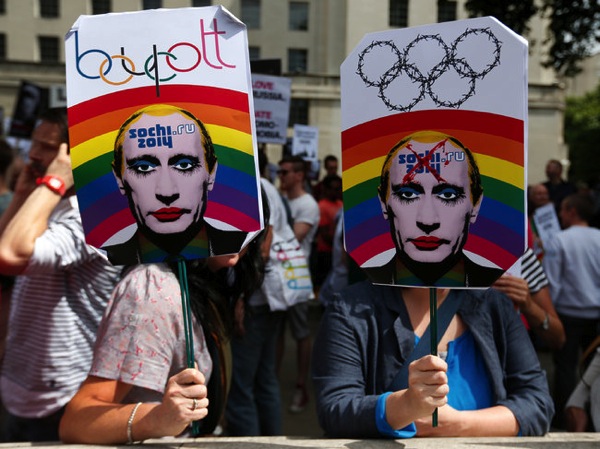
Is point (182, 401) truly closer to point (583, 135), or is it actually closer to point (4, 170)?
point (4, 170)

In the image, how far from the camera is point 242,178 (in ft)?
5.29

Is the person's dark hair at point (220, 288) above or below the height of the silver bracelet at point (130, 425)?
above

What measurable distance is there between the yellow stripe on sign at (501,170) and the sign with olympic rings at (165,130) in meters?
0.50

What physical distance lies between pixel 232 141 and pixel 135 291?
1.66 ft

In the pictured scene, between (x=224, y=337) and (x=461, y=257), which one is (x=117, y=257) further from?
(x=461, y=257)

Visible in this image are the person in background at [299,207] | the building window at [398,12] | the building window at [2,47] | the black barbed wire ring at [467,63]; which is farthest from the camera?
the building window at [2,47]

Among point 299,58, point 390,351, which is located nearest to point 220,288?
point 390,351

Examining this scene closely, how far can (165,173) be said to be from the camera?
1635mm

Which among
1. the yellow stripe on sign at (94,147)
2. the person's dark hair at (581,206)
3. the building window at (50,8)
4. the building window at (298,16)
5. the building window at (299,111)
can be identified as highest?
the building window at (50,8)

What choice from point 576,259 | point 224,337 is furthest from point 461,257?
point 576,259

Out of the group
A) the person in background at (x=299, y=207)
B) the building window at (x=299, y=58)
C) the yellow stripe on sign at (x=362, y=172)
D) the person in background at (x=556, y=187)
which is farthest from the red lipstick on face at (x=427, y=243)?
the building window at (x=299, y=58)

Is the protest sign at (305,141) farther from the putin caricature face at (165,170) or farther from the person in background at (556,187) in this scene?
the putin caricature face at (165,170)

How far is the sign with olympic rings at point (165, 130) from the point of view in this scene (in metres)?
1.58

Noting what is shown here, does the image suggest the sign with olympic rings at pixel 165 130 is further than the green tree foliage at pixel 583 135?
No
